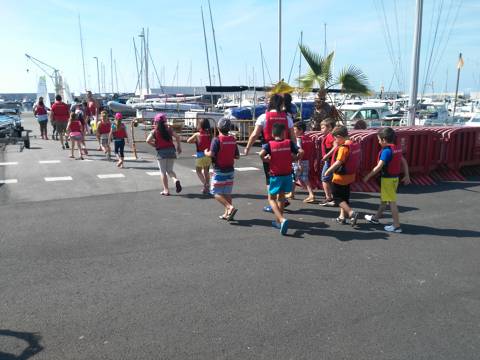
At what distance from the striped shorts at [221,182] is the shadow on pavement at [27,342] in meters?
3.73

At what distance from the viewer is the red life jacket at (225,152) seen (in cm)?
671

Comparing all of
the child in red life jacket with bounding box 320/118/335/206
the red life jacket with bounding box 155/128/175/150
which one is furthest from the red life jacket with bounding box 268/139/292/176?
the red life jacket with bounding box 155/128/175/150

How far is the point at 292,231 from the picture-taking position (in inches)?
252

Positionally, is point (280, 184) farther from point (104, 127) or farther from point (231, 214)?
point (104, 127)

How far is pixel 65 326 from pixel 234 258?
2.19m

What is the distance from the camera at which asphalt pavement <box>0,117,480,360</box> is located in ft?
11.3

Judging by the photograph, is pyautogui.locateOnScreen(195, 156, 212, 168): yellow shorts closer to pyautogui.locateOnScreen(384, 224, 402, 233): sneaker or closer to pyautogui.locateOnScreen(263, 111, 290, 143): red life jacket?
pyautogui.locateOnScreen(263, 111, 290, 143): red life jacket

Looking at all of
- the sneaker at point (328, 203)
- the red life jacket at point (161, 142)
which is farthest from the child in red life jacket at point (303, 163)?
the red life jacket at point (161, 142)

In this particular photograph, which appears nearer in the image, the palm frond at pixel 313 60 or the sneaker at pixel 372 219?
the sneaker at pixel 372 219

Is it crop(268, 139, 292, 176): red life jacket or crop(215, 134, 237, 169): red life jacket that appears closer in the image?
crop(268, 139, 292, 176): red life jacket

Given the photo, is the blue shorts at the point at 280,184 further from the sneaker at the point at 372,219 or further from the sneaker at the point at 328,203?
the sneaker at the point at 328,203

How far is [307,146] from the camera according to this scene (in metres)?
8.84

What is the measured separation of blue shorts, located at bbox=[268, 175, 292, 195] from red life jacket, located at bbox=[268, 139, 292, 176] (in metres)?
0.06

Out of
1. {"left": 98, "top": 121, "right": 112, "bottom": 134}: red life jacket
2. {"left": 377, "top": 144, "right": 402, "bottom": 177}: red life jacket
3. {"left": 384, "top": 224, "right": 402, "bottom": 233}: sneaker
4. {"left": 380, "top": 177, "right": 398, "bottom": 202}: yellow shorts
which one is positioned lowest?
{"left": 384, "top": 224, "right": 402, "bottom": 233}: sneaker
